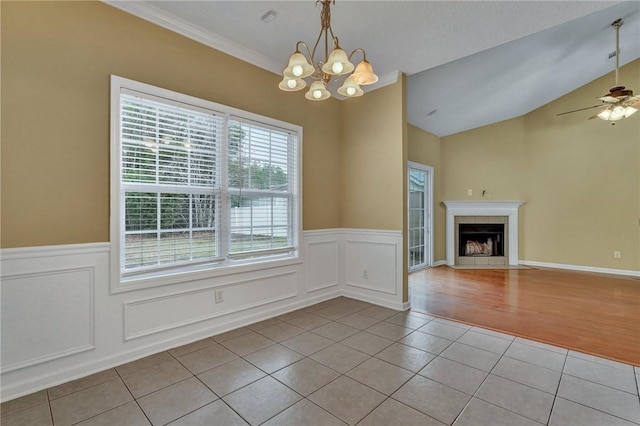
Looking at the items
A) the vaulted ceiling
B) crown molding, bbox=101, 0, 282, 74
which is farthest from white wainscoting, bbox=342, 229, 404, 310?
crown molding, bbox=101, 0, 282, 74

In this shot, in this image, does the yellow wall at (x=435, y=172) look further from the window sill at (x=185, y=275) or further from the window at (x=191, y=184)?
the window sill at (x=185, y=275)

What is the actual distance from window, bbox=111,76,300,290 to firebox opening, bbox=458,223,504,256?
15.7ft

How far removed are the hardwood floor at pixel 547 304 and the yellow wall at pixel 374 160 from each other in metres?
1.32

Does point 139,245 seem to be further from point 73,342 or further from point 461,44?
point 461,44

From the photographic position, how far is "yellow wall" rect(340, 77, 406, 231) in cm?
368

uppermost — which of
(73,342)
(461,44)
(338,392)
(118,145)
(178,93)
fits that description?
(461,44)

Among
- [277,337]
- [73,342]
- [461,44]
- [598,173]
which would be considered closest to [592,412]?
[277,337]

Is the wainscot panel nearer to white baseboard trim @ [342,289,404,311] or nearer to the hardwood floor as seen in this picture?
white baseboard trim @ [342,289,404,311]

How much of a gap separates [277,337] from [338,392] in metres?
1.01

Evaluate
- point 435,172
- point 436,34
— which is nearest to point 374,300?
point 436,34

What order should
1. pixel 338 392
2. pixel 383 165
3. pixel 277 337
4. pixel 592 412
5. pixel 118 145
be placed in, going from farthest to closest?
1. pixel 383 165
2. pixel 277 337
3. pixel 118 145
4. pixel 338 392
5. pixel 592 412

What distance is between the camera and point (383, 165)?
382 cm

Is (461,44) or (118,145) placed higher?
(461,44)

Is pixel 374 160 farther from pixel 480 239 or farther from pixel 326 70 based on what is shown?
pixel 480 239
